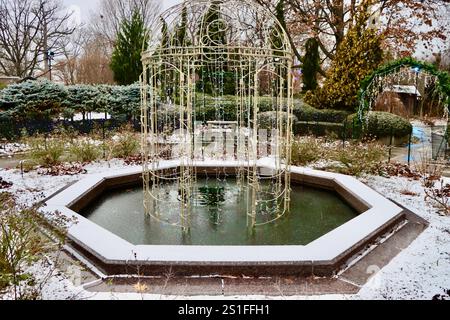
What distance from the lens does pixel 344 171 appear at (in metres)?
8.35

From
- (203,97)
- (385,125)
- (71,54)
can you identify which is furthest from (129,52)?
(71,54)

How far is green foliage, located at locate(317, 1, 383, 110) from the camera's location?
15297mm

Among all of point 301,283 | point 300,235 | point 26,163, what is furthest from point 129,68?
point 301,283

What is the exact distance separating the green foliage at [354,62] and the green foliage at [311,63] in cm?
263

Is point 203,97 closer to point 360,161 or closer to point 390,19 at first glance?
point 360,161

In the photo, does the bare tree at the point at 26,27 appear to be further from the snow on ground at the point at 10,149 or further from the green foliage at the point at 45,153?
the green foliage at the point at 45,153

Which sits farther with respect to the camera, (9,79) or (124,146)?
(9,79)

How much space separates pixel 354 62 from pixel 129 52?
11003 mm

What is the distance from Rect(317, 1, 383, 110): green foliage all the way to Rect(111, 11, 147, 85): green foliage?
9.65 meters

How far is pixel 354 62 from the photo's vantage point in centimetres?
1562

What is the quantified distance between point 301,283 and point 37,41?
29890 millimetres

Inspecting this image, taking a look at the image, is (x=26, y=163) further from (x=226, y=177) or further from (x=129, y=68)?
(x=129, y=68)

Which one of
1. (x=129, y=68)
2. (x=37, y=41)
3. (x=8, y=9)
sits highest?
(x=8, y=9)
